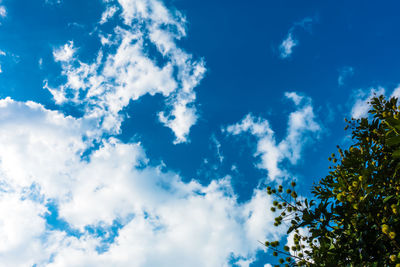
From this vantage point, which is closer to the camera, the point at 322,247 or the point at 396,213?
the point at 396,213

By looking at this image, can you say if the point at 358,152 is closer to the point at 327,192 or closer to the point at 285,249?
the point at 327,192

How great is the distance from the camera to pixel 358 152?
511cm

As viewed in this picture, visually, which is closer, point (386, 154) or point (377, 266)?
point (377, 266)

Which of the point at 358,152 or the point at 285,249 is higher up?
the point at 358,152

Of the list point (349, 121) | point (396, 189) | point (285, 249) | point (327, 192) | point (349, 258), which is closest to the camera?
point (349, 258)

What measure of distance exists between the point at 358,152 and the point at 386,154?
24.7 inches

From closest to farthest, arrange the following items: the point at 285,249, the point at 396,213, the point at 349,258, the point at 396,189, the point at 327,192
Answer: the point at 396,213 < the point at 349,258 < the point at 396,189 < the point at 285,249 < the point at 327,192

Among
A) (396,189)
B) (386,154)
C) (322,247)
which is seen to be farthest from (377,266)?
(386,154)

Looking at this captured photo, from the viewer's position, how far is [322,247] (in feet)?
13.6

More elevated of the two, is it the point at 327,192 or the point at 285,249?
the point at 327,192

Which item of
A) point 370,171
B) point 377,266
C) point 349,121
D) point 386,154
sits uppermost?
point 349,121

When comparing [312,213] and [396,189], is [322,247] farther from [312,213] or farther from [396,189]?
[396,189]

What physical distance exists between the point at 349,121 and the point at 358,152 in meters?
2.54

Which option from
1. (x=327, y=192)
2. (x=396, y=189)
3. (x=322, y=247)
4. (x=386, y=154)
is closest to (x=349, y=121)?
(x=386, y=154)
